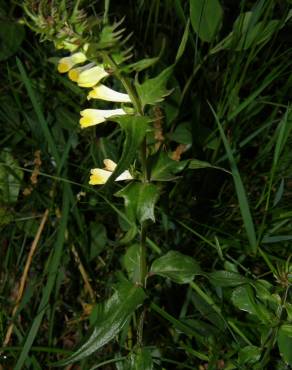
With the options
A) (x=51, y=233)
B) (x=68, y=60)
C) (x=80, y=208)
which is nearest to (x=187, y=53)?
(x=80, y=208)

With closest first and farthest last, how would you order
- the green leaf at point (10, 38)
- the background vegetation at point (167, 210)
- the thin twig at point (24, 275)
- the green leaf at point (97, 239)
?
the background vegetation at point (167, 210)
the thin twig at point (24, 275)
the green leaf at point (97, 239)
the green leaf at point (10, 38)

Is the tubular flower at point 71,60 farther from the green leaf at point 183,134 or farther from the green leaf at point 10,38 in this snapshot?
the green leaf at point 10,38

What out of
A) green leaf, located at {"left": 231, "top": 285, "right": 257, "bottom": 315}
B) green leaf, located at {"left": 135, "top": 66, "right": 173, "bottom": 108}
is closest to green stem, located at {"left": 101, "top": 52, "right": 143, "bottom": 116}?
green leaf, located at {"left": 135, "top": 66, "right": 173, "bottom": 108}

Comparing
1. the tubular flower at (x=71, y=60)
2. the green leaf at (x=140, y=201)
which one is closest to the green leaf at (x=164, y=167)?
the green leaf at (x=140, y=201)

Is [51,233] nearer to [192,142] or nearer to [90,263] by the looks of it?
[90,263]

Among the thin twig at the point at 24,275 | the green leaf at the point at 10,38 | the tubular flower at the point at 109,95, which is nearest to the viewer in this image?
the tubular flower at the point at 109,95

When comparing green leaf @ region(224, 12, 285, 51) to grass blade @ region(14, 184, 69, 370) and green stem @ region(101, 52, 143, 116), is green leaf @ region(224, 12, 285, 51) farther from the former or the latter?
grass blade @ region(14, 184, 69, 370)
